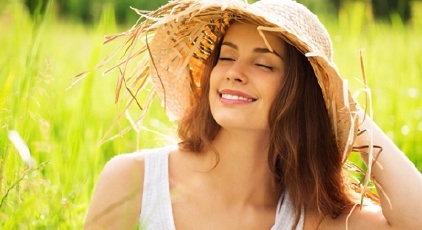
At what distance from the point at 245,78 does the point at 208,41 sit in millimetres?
332

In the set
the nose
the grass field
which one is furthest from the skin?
the grass field

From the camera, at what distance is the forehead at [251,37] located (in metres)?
2.87

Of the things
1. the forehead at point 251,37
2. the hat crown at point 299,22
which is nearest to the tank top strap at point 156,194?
the forehead at point 251,37

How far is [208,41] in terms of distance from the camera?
310 cm

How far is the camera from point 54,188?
2.97 m

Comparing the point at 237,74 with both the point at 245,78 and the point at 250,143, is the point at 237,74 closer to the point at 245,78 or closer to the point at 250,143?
the point at 245,78

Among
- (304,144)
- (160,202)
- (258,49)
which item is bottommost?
(160,202)

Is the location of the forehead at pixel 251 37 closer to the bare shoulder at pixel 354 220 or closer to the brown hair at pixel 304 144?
the brown hair at pixel 304 144

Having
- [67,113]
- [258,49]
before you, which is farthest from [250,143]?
[67,113]

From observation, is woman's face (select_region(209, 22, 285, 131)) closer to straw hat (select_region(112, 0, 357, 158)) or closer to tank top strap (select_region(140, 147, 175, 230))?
straw hat (select_region(112, 0, 357, 158))

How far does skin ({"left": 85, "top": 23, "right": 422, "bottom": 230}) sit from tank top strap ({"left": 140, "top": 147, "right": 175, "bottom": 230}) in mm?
25

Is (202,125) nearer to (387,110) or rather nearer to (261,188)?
(261,188)

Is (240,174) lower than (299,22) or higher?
lower

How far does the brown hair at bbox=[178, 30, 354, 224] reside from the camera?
3.00m
